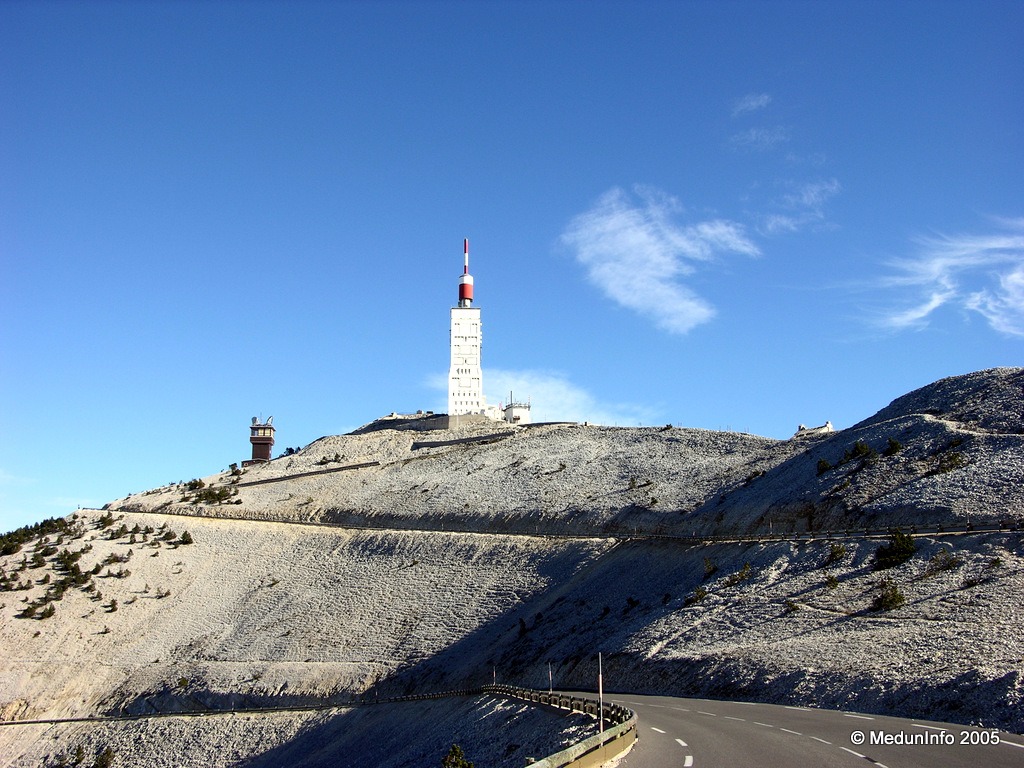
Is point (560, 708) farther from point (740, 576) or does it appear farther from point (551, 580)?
point (551, 580)

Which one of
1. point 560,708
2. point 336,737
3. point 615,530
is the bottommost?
point 336,737

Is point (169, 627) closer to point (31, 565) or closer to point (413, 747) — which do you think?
point (31, 565)

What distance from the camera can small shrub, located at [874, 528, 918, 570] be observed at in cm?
4697

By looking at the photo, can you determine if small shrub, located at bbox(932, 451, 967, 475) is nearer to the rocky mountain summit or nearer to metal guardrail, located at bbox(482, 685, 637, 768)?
the rocky mountain summit

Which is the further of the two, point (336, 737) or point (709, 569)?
point (709, 569)

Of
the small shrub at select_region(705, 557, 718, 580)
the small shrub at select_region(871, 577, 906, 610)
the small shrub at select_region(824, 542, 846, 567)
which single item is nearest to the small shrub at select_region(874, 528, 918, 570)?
the small shrub at select_region(824, 542, 846, 567)

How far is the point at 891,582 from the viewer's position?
4475cm

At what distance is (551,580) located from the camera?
6756 cm

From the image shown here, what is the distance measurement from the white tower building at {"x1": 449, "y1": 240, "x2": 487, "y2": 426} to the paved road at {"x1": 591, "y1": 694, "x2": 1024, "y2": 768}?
3470 inches

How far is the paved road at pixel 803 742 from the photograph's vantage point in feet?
74.8

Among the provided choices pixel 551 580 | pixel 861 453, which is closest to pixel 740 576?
pixel 861 453

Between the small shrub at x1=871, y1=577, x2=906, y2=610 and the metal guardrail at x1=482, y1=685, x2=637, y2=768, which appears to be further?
the small shrub at x1=871, y1=577, x2=906, y2=610

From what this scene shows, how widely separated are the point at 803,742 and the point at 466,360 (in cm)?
9866

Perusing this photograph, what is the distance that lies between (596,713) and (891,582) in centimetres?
1951
